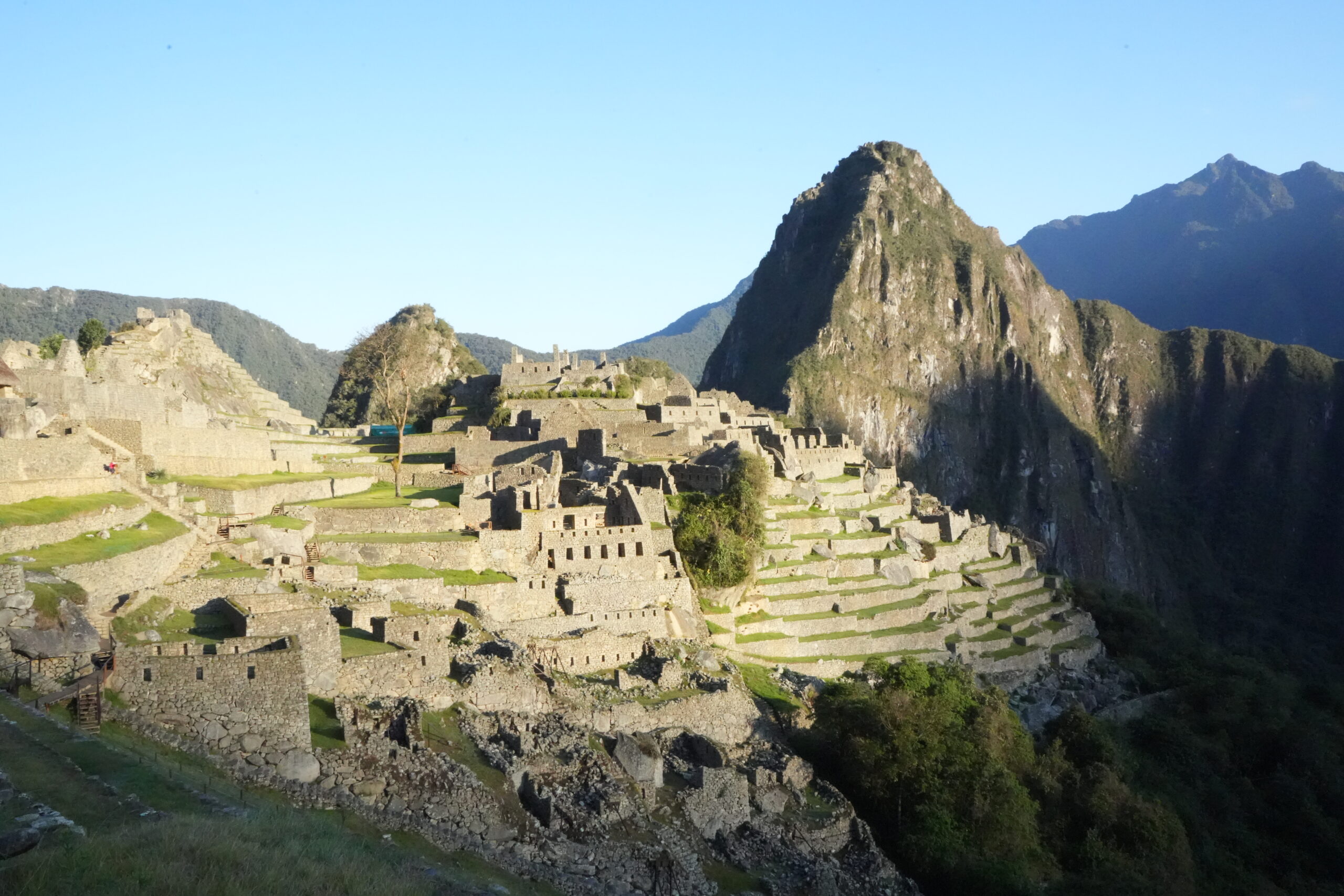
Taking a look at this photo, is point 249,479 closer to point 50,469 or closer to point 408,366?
point 50,469

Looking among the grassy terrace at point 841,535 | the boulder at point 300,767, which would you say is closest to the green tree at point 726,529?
the grassy terrace at point 841,535

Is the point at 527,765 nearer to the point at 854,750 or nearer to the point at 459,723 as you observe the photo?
the point at 459,723

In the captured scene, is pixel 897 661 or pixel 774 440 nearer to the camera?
pixel 897 661

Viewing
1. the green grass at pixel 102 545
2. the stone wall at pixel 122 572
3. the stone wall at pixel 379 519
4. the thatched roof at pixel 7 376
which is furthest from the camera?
the stone wall at pixel 379 519

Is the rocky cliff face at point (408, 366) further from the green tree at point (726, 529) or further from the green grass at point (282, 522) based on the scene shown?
the green grass at point (282, 522)

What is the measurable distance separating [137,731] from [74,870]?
5359 millimetres

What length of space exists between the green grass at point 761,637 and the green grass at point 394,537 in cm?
905

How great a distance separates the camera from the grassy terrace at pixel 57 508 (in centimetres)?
1955

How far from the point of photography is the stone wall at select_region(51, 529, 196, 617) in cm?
1806

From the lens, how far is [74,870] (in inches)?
369

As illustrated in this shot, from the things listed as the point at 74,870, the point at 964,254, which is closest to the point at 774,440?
the point at 74,870

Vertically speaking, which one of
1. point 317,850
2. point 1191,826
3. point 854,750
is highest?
point 317,850

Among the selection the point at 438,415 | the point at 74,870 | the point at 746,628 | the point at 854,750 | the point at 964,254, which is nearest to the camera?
the point at 74,870

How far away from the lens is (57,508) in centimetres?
2098
